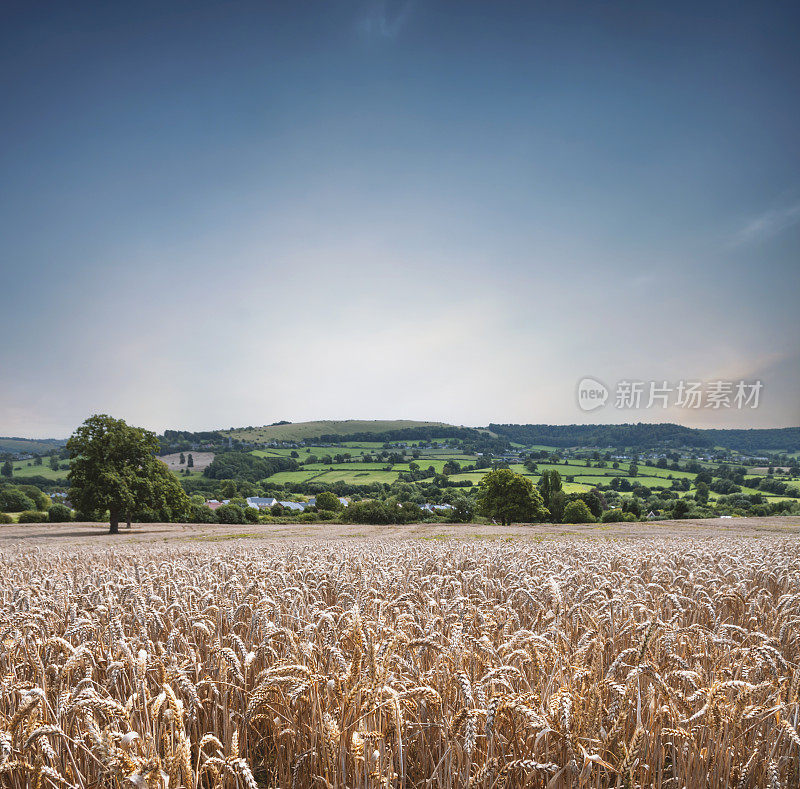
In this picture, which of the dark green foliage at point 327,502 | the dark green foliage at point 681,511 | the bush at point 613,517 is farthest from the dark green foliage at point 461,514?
the dark green foliage at point 681,511

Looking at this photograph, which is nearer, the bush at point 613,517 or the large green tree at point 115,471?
the large green tree at point 115,471

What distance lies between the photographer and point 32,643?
15.7 feet

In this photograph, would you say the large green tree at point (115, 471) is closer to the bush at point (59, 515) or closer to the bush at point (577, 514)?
the bush at point (59, 515)

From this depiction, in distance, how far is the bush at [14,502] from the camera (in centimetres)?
7600

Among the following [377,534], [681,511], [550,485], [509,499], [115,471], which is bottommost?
[550,485]

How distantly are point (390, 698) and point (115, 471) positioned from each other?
50.6 m

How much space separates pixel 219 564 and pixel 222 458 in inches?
5909

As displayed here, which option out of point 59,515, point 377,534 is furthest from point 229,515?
point 377,534

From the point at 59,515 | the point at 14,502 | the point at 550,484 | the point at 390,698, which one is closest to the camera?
the point at 390,698

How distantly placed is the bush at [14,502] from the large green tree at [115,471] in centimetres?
4513

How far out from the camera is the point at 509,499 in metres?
68.4

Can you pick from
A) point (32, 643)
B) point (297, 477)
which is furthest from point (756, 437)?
point (32, 643)

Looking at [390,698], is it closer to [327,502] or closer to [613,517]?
[613,517]

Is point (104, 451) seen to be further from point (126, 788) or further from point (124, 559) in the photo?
point (126, 788)
